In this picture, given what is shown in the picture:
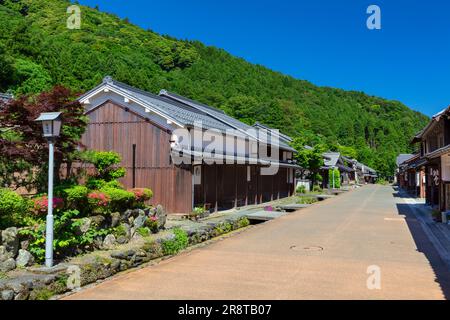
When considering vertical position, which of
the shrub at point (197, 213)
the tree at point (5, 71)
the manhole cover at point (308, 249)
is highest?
the tree at point (5, 71)

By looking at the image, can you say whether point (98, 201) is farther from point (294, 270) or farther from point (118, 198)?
point (294, 270)

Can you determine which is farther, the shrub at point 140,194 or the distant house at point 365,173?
the distant house at point 365,173

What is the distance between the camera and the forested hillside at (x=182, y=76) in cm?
4403

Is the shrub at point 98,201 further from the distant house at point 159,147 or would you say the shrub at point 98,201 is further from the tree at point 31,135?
the distant house at point 159,147

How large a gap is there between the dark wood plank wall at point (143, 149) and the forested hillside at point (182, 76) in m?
20.6

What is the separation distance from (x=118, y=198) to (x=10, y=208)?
12.3 ft

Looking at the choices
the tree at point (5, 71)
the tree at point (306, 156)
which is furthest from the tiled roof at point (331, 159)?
the tree at point (5, 71)

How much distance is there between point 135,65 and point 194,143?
45504 millimetres

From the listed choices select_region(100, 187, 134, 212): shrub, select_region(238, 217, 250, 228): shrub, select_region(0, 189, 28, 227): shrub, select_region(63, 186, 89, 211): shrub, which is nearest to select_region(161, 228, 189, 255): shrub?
select_region(100, 187, 134, 212): shrub

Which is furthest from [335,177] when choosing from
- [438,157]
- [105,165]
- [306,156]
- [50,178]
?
[50,178]

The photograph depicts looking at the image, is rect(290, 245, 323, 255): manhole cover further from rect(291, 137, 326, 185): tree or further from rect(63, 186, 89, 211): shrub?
rect(291, 137, 326, 185): tree

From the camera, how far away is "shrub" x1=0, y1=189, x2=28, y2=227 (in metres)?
7.99
